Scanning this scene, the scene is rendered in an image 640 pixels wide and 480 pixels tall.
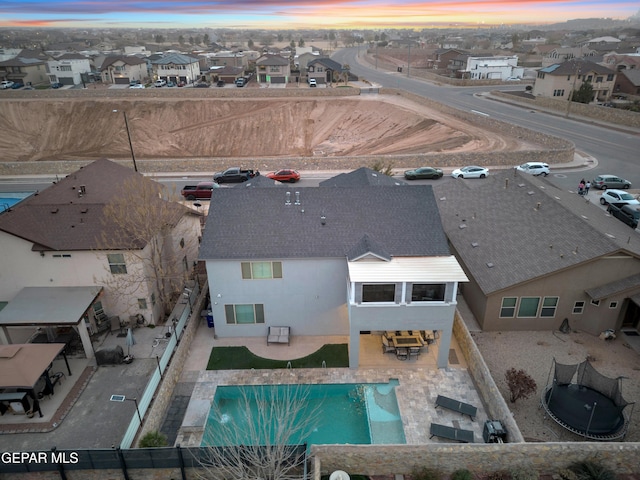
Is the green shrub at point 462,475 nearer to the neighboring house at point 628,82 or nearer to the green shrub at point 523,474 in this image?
the green shrub at point 523,474

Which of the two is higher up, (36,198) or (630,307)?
(36,198)

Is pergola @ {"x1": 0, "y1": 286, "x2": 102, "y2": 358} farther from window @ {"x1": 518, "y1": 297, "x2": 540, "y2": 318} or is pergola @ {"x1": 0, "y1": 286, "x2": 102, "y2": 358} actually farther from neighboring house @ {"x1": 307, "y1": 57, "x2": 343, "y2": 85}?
neighboring house @ {"x1": 307, "y1": 57, "x2": 343, "y2": 85}

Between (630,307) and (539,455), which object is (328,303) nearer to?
(539,455)

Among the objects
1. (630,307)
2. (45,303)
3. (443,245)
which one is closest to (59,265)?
(45,303)

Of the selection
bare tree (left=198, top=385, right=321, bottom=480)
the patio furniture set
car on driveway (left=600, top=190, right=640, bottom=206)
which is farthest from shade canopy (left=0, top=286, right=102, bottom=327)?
car on driveway (left=600, top=190, right=640, bottom=206)

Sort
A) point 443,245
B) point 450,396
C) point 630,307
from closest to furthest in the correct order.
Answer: point 450,396
point 443,245
point 630,307

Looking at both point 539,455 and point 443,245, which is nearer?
point 539,455

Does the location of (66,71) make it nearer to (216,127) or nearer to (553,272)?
(216,127)
